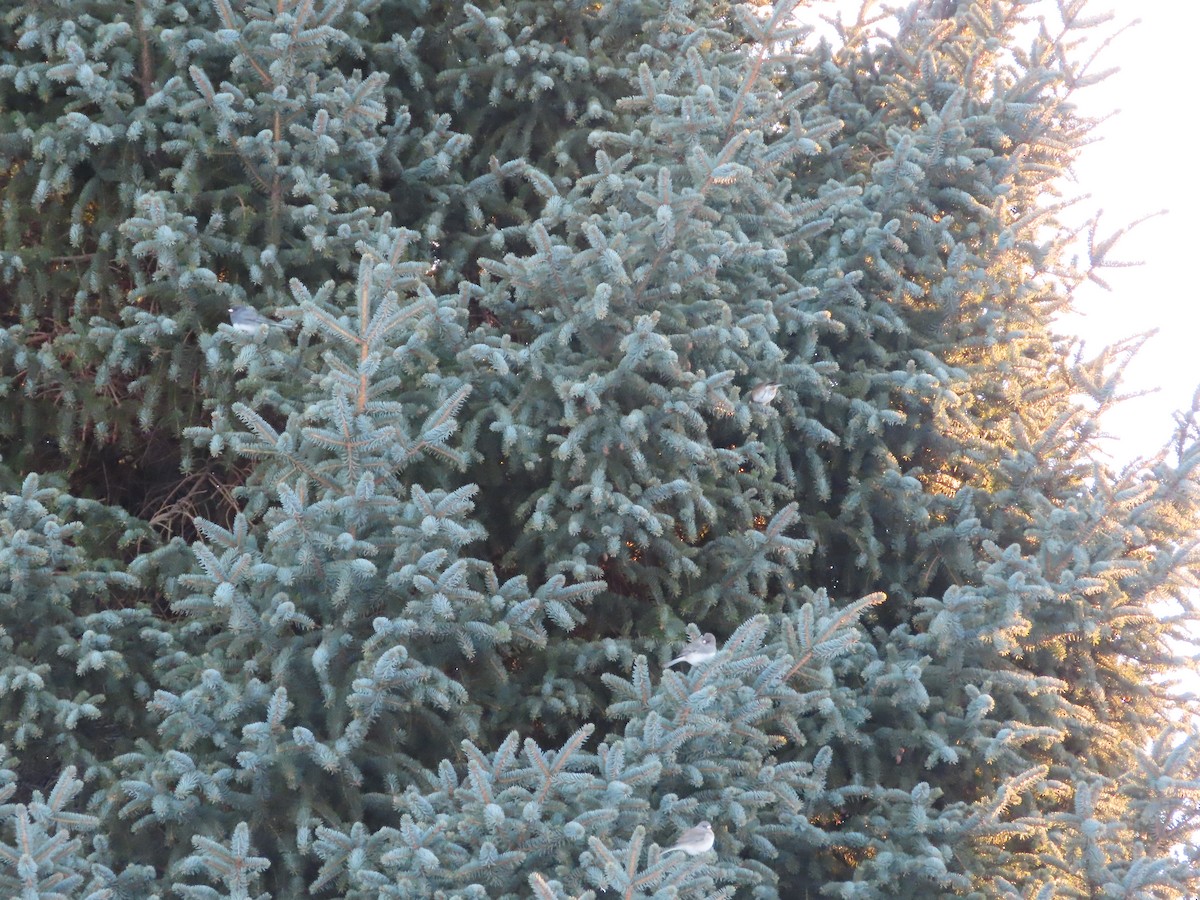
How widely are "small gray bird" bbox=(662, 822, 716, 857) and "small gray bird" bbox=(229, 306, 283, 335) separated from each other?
1.97 m

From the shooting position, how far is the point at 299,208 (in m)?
3.88

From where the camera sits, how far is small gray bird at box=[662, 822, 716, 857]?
110 inches

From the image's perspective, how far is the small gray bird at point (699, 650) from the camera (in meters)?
3.22

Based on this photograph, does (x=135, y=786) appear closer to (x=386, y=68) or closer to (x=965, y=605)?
(x=965, y=605)

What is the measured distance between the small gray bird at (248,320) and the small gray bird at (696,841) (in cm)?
197

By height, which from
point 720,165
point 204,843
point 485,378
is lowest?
point 204,843

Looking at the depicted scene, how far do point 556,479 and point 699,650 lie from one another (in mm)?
724

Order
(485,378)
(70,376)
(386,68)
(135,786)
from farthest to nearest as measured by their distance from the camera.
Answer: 1. (386,68)
2. (70,376)
3. (485,378)
4. (135,786)

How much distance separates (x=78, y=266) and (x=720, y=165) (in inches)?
94.3

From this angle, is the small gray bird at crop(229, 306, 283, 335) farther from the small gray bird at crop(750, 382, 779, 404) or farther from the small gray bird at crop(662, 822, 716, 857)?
the small gray bird at crop(662, 822, 716, 857)

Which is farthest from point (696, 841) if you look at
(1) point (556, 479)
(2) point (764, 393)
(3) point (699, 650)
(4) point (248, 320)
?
(4) point (248, 320)

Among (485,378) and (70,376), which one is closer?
(485,378)

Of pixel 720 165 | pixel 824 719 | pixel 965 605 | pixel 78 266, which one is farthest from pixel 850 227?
pixel 78 266

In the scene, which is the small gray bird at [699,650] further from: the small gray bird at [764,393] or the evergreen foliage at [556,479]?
the small gray bird at [764,393]
